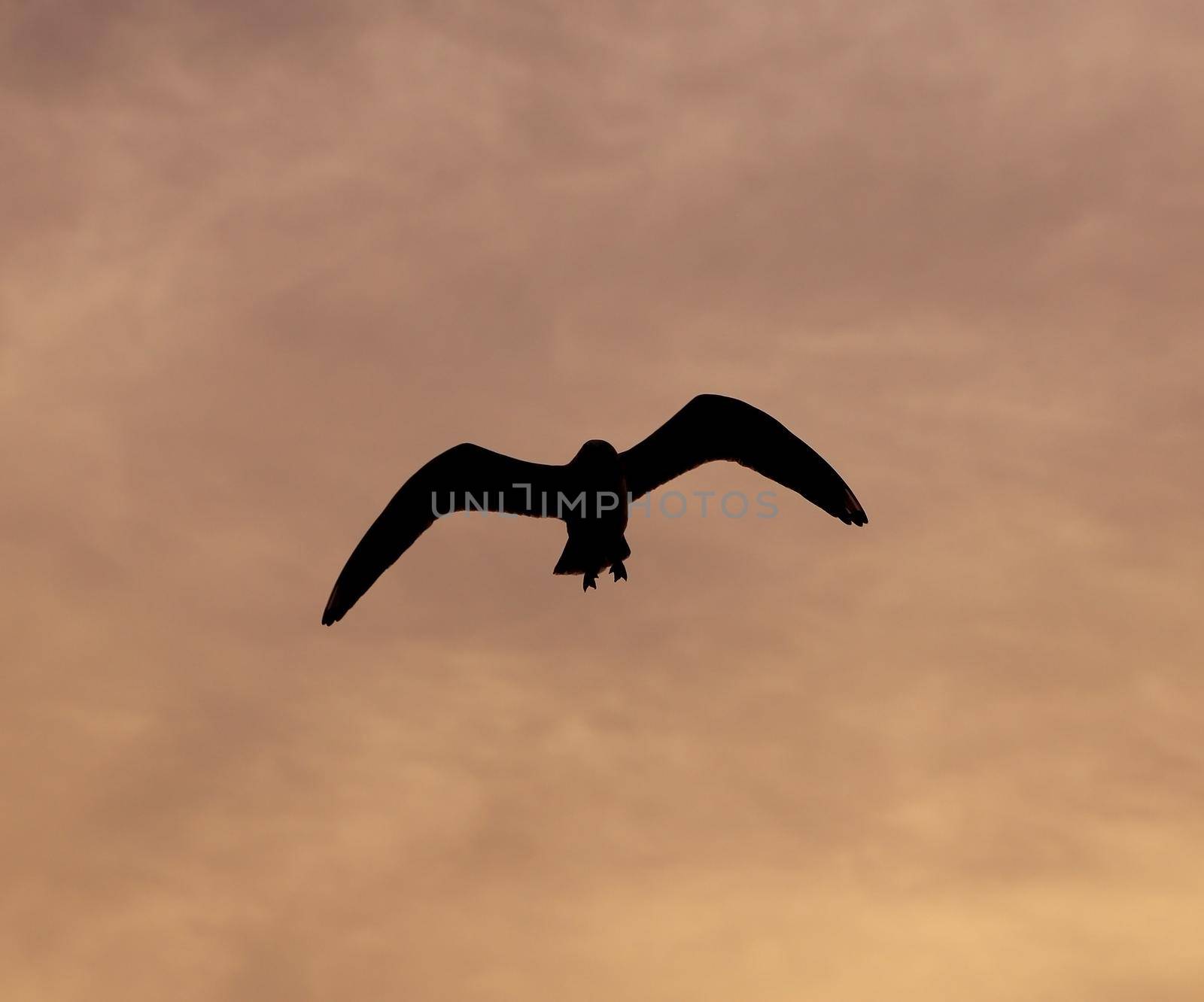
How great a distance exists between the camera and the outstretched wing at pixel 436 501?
14.0m

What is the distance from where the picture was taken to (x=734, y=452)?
46.9 ft

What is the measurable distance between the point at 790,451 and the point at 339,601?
16.1ft

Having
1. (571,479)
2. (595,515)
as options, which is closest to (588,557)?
(595,515)

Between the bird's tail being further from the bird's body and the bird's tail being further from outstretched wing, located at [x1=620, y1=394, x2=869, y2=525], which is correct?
outstretched wing, located at [x1=620, y1=394, x2=869, y2=525]

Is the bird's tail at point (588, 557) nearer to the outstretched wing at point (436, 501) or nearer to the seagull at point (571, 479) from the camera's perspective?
the seagull at point (571, 479)

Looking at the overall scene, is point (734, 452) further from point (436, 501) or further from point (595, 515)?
point (436, 501)

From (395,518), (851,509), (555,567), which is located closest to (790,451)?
(851,509)

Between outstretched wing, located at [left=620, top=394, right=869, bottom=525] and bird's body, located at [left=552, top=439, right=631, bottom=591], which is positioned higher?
outstretched wing, located at [left=620, top=394, right=869, bottom=525]

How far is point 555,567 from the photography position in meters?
13.7

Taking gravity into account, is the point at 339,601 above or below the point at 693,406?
below

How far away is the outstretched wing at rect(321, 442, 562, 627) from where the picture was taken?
46.1 ft

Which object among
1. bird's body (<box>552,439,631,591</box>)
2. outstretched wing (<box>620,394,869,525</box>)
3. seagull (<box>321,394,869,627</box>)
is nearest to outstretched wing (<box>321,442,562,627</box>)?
seagull (<box>321,394,869,627</box>)

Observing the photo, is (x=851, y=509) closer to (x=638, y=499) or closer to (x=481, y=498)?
(x=638, y=499)

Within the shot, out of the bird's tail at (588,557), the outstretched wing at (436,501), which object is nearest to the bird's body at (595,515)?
the bird's tail at (588,557)
